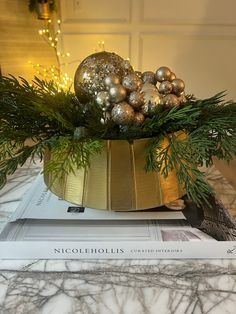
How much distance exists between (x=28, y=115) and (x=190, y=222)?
10.2 inches

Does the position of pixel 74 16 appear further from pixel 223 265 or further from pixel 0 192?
pixel 223 265

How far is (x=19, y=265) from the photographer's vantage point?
354mm

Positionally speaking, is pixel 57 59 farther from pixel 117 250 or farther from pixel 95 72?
pixel 117 250

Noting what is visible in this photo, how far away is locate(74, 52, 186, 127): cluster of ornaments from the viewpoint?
1.26 feet

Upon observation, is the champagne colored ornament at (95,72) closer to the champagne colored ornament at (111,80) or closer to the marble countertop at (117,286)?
the champagne colored ornament at (111,80)

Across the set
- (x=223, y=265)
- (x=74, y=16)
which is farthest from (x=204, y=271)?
(x=74, y=16)

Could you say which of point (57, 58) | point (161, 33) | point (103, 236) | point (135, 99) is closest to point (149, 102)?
point (135, 99)

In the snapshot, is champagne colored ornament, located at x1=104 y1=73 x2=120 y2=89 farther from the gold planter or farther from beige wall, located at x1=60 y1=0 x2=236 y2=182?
beige wall, located at x1=60 y1=0 x2=236 y2=182

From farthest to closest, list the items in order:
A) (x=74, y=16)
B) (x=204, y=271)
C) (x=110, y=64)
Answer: (x=74, y=16) < (x=110, y=64) < (x=204, y=271)

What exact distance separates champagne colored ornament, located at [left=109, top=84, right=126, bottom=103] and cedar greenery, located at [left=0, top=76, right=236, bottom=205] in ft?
0.08

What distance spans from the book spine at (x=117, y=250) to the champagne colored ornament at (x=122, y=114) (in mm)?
149

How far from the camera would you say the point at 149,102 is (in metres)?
0.40

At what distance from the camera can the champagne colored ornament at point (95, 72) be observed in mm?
450

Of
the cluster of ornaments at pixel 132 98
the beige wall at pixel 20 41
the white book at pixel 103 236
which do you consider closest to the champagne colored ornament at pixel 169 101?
the cluster of ornaments at pixel 132 98
